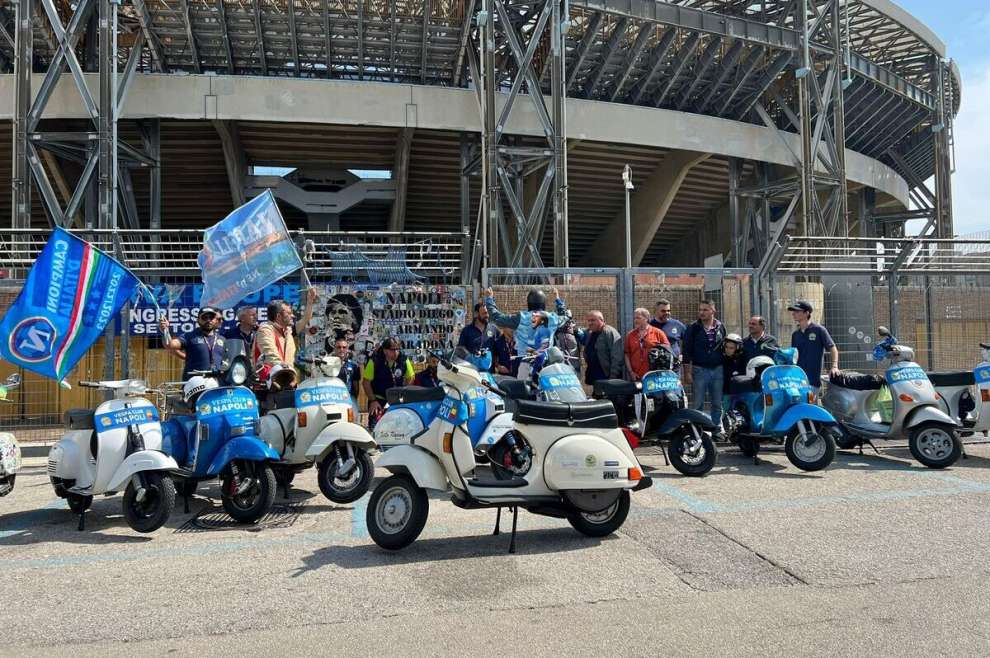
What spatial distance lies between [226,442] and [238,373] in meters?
0.53

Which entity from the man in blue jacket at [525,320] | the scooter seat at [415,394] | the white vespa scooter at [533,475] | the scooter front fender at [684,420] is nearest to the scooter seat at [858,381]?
the scooter front fender at [684,420]

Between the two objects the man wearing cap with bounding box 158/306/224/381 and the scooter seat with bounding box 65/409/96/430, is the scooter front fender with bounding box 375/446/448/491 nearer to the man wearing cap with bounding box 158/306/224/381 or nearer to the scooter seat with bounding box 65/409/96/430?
the scooter seat with bounding box 65/409/96/430

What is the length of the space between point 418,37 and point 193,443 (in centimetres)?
1732

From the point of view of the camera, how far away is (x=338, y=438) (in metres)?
5.90

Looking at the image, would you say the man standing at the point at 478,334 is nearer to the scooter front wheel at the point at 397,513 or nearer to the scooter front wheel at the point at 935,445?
the scooter front wheel at the point at 397,513

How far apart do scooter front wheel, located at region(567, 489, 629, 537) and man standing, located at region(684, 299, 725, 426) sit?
376 cm

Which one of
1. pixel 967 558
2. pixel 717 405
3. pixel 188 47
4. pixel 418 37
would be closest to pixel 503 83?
pixel 418 37

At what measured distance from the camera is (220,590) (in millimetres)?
4004

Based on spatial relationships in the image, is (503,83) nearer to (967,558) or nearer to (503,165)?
(503,165)

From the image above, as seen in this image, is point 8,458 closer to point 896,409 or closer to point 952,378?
point 896,409

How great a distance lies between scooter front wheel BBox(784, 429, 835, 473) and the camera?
22.5 ft

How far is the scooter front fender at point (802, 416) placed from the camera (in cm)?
694

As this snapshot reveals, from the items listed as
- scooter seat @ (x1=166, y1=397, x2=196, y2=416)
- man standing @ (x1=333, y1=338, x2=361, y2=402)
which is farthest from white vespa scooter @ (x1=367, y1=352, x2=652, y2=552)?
man standing @ (x1=333, y1=338, x2=361, y2=402)

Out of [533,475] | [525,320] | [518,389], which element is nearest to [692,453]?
[518,389]
